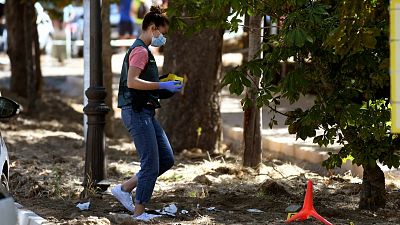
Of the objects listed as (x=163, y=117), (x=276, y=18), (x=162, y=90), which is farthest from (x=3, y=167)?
(x=163, y=117)

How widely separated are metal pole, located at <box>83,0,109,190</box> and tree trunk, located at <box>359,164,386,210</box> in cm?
267

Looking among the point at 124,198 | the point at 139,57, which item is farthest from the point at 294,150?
the point at 139,57

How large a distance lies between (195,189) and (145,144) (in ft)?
7.34

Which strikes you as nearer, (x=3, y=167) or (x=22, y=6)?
(x=3, y=167)

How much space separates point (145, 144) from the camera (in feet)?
28.1

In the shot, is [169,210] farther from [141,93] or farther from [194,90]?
[194,90]

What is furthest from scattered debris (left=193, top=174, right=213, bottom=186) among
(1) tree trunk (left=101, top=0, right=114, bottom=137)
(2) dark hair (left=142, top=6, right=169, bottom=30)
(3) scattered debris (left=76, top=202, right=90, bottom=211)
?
(1) tree trunk (left=101, top=0, right=114, bottom=137)

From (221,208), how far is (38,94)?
540 inches

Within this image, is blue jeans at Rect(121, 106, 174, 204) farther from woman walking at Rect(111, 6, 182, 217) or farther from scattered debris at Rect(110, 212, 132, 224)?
scattered debris at Rect(110, 212, 132, 224)

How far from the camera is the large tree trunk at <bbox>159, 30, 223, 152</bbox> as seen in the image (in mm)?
14000

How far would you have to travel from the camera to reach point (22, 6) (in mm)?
21891

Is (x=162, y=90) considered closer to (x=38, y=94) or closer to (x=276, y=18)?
(x=276, y=18)

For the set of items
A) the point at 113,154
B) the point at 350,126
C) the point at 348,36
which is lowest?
the point at 113,154

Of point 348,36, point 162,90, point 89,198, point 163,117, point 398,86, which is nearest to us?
point 398,86
